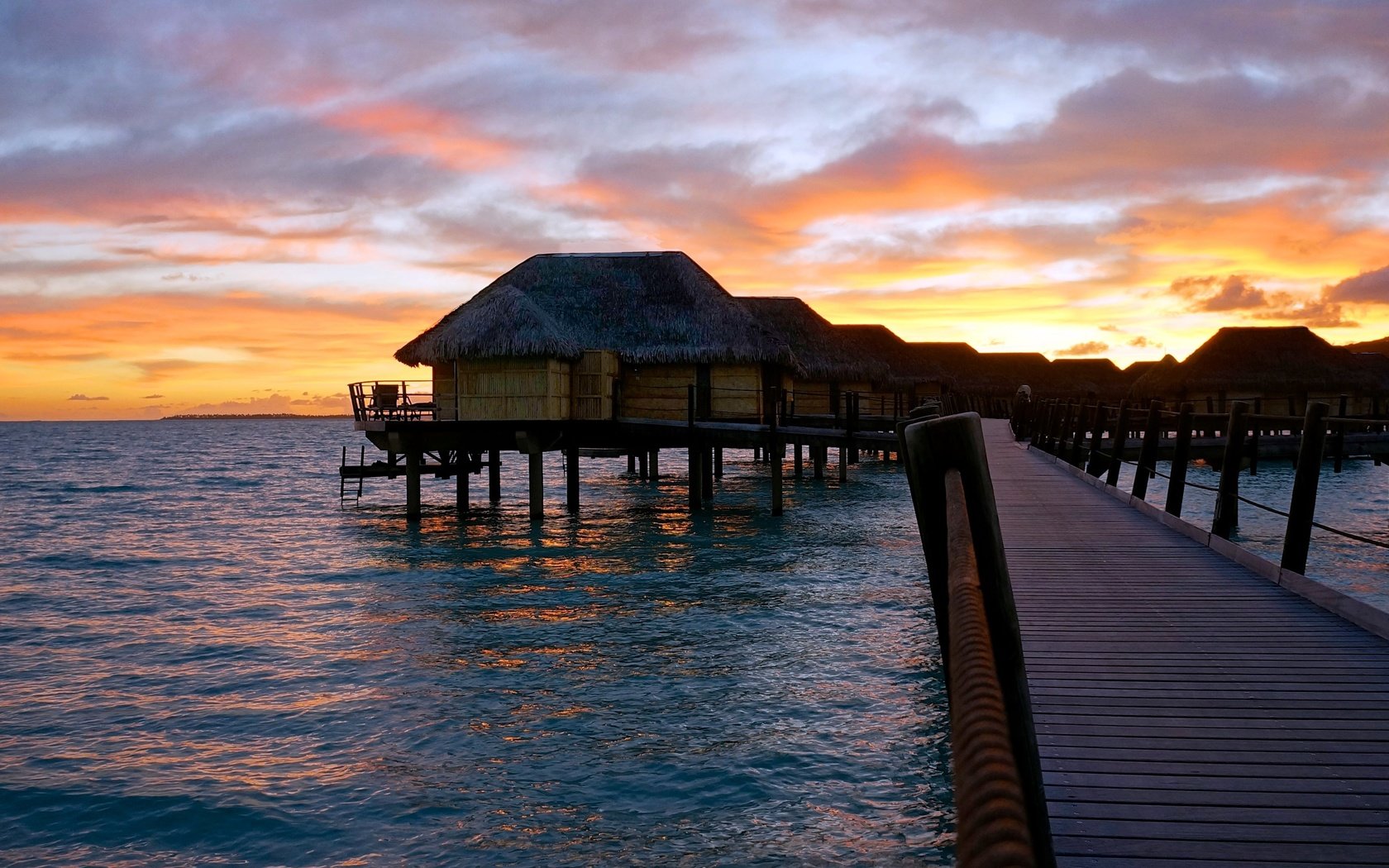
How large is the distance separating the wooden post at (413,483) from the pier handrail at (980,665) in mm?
22926

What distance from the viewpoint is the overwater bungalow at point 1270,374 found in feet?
142

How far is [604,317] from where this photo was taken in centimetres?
2845

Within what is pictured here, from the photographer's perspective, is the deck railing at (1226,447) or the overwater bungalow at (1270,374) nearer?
the deck railing at (1226,447)

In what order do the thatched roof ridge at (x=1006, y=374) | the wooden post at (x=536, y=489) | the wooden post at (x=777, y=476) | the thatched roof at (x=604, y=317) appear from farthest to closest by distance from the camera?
the thatched roof ridge at (x=1006, y=374), the wooden post at (x=536, y=489), the thatched roof at (x=604, y=317), the wooden post at (x=777, y=476)

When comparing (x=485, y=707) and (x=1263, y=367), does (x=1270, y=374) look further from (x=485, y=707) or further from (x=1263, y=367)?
(x=485, y=707)

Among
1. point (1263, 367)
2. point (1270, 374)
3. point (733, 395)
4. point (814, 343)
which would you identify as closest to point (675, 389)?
point (733, 395)

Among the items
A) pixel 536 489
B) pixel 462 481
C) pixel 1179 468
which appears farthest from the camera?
pixel 462 481

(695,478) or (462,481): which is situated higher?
(695,478)

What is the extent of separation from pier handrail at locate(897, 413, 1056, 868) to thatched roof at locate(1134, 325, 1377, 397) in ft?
150

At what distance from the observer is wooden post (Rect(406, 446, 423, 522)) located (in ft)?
81.3

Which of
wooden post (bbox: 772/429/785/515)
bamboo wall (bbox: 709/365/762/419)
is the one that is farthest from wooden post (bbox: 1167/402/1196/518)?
bamboo wall (bbox: 709/365/762/419)

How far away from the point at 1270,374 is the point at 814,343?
1917 cm

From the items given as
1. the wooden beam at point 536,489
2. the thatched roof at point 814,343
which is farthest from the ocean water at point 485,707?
the thatched roof at point 814,343

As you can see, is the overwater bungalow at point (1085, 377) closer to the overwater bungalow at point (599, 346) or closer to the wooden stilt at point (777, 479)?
the overwater bungalow at point (599, 346)
